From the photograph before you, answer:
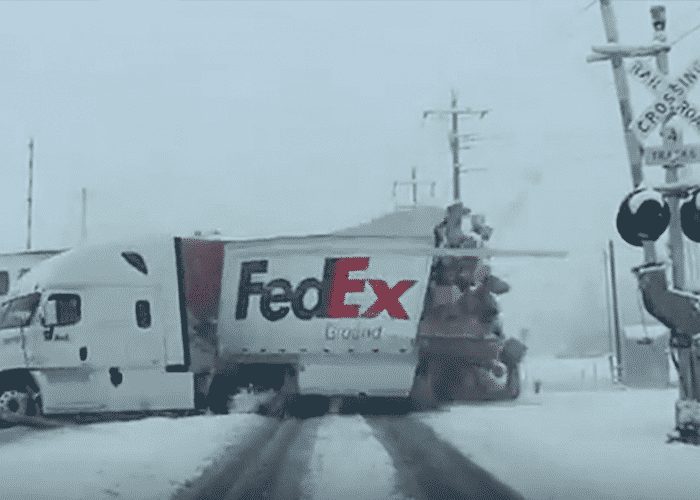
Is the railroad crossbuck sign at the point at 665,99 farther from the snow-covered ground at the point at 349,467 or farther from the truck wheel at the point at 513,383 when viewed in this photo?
the truck wheel at the point at 513,383

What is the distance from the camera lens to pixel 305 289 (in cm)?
2355

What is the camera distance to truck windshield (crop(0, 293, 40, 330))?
21.2 m

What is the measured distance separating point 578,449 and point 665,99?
491cm

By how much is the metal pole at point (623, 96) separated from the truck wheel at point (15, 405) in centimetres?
1117

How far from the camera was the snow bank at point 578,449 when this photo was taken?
38.7 feet

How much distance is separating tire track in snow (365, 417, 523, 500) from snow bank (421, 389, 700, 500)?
0.73 feet

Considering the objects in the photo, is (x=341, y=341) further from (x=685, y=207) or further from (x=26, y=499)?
(x=26, y=499)

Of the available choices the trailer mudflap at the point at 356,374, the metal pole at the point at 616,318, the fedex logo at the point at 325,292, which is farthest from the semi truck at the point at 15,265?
the metal pole at the point at 616,318

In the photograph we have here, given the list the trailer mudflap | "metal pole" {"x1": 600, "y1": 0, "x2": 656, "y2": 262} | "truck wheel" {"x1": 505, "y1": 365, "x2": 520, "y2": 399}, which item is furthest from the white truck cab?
"truck wheel" {"x1": 505, "y1": 365, "x2": 520, "y2": 399}

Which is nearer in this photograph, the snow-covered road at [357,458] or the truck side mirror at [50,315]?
the snow-covered road at [357,458]

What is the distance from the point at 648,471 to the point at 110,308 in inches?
445

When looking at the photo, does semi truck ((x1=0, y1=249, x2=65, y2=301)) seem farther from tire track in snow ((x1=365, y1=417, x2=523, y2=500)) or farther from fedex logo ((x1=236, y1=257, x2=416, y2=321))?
tire track in snow ((x1=365, y1=417, x2=523, y2=500))

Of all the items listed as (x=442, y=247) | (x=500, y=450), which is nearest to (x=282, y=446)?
(x=500, y=450)

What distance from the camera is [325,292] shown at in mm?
23469
